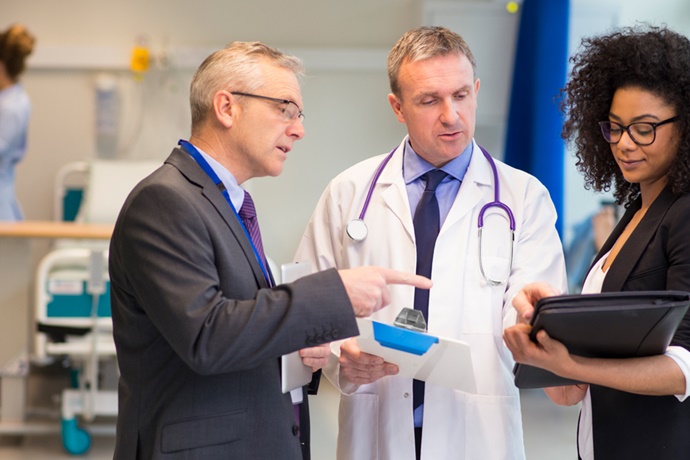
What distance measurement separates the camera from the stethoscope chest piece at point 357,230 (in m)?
1.84

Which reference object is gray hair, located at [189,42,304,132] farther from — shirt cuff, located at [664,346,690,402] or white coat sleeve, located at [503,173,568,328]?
shirt cuff, located at [664,346,690,402]

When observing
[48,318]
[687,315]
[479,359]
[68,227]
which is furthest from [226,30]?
[687,315]

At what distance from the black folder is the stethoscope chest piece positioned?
1.87 ft

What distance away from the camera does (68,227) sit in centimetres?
374

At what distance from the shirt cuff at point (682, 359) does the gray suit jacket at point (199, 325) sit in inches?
21.1

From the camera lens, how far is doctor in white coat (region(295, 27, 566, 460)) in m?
1.77

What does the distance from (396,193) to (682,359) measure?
2.45 feet

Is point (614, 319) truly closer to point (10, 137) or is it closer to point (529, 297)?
point (529, 297)

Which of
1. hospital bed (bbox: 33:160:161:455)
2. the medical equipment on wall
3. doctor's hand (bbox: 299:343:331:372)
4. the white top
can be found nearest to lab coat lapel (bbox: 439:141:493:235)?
the white top

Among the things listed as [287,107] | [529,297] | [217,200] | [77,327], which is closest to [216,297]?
[217,200]

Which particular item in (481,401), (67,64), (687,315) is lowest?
(481,401)

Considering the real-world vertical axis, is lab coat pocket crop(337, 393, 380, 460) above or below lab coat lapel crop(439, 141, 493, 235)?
below

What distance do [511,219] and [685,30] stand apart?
12.6 ft

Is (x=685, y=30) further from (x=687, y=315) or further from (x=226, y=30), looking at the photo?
(x=687, y=315)
